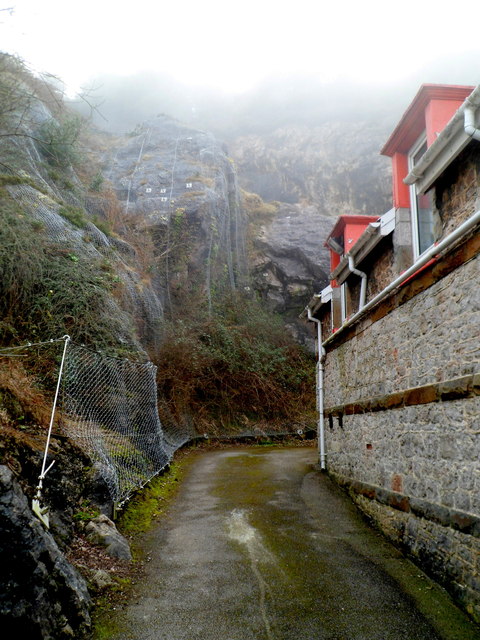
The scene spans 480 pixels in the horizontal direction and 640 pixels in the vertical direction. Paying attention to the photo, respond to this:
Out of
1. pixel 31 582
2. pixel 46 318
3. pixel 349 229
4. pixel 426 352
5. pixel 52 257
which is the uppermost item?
pixel 349 229

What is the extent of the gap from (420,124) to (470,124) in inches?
77.4

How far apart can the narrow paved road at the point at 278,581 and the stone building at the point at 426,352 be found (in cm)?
36

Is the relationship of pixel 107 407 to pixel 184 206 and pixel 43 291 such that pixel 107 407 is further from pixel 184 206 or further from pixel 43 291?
pixel 184 206

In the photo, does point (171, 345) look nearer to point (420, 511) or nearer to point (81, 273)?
point (81, 273)

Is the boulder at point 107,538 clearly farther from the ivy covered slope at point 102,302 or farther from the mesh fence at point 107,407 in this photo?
the mesh fence at point 107,407

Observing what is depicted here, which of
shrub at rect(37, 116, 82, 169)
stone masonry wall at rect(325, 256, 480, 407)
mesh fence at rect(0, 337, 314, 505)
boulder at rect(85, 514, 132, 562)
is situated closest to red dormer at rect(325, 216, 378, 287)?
stone masonry wall at rect(325, 256, 480, 407)

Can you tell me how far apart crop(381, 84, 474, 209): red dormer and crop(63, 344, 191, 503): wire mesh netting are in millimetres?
4774

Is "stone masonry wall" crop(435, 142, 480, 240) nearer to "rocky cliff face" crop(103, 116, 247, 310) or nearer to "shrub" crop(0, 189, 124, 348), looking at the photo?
"shrub" crop(0, 189, 124, 348)

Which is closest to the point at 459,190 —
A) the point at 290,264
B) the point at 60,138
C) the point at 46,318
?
the point at 46,318

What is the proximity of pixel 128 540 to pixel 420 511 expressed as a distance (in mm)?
3236

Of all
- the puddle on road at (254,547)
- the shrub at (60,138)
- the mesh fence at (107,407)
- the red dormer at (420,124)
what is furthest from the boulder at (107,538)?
the shrub at (60,138)

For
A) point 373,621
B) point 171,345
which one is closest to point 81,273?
point 171,345

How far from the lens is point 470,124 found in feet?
11.7

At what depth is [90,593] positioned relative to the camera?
11.3 ft
